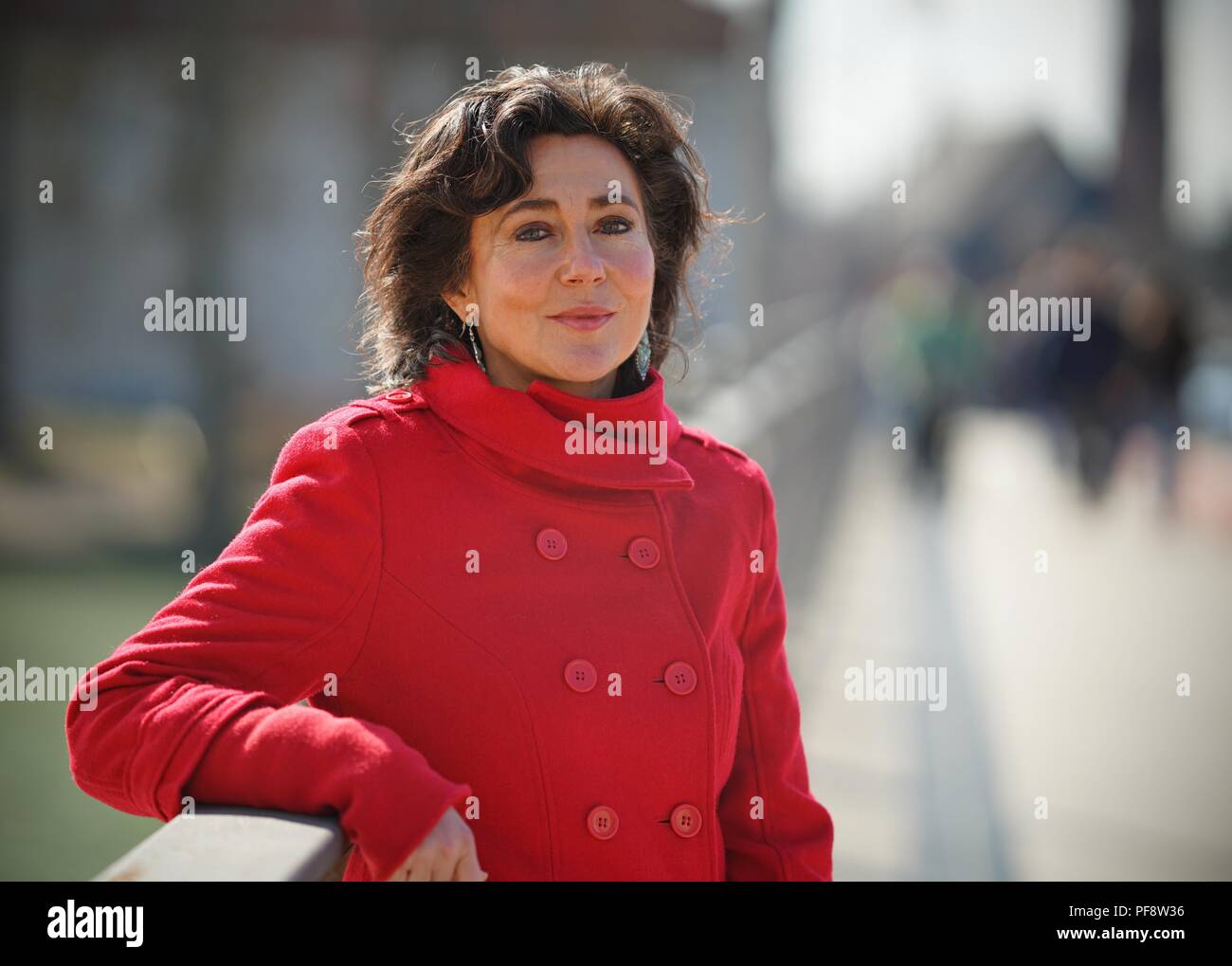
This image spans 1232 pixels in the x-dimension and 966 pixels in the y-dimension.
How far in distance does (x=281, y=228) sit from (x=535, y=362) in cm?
1870

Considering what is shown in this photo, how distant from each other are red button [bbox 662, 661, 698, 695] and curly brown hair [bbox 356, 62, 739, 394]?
0.58 meters

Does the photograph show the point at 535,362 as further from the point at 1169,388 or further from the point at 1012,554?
the point at 1169,388

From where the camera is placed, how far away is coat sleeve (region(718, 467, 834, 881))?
2449 millimetres

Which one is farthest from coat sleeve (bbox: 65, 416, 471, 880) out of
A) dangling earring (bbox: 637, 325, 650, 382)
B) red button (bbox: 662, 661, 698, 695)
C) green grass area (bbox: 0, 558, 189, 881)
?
green grass area (bbox: 0, 558, 189, 881)

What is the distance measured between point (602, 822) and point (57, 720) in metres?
9.29

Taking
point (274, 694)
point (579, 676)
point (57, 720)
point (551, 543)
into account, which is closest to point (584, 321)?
point (551, 543)

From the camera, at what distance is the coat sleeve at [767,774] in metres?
2.45

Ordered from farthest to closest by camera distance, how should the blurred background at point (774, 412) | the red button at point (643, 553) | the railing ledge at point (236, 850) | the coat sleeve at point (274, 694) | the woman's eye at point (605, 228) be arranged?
the blurred background at point (774, 412), the woman's eye at point (605, 228), the red button at point (643, 553), the coat sleeve at point (274, 694), the railing ledge at point (236, 850)

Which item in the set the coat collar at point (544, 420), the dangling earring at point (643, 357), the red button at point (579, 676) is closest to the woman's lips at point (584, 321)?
the coat collar at point (544, 420)

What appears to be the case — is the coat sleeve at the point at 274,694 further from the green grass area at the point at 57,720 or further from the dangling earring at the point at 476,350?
the green grass area at the point at 57,720

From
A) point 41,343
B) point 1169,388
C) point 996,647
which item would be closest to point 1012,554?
point 1169,388

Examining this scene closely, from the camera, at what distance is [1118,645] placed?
852cm

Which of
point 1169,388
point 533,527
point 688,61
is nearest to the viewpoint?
point 533,527

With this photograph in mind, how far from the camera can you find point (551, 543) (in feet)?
7.07
